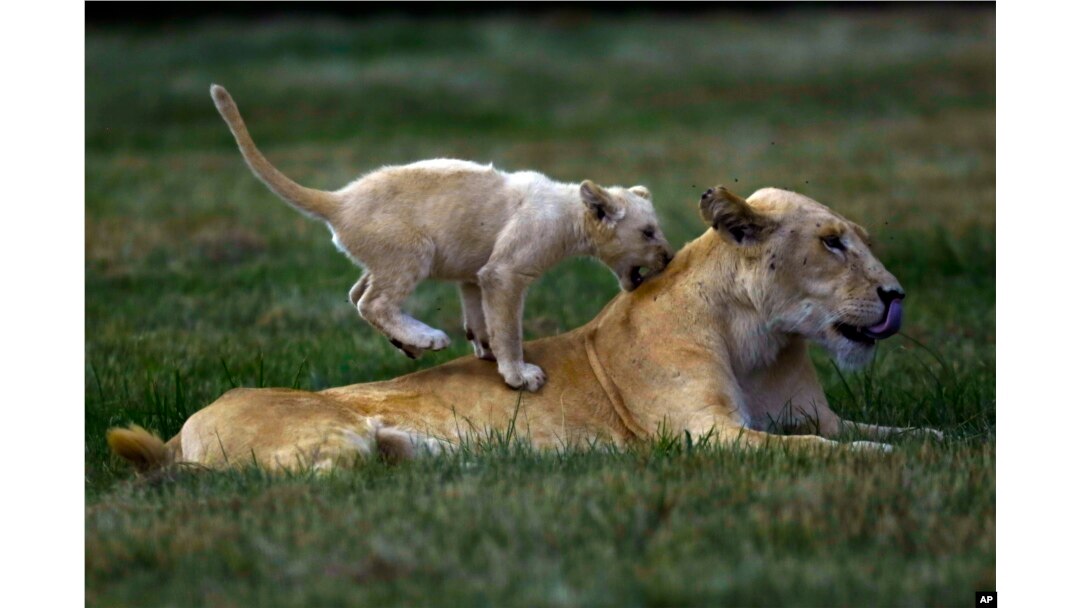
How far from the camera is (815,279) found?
20.0 ft

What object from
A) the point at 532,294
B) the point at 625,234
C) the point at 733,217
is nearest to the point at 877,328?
the point at 733,217

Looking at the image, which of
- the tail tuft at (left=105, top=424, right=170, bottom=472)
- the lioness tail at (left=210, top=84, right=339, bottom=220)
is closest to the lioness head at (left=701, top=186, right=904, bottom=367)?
the lioness tail at (left=210, top=84, right=339, bottom=220)

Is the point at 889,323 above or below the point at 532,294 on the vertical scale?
above

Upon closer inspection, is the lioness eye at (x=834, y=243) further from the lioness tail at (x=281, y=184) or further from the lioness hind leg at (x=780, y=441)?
the lioness tail at (x=281, y=184)

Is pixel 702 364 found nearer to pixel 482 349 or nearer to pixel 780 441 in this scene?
pixel 780 441

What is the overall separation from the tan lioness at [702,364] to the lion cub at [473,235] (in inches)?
7.0

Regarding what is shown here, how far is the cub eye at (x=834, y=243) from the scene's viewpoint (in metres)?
6.09

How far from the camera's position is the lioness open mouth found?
6.05 m

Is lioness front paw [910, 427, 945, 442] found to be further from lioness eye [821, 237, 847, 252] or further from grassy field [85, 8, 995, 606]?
lioness eye [821, 237, 847, 252]

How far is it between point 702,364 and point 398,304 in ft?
4.19

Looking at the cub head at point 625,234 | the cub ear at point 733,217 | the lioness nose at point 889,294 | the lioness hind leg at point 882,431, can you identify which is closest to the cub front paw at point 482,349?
the cub head at point 625,234

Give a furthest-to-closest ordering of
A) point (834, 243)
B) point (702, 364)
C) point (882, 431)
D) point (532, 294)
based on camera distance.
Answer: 1. point (532, 294)
2. point (882, 431)
3. point (834, 243)
4. point (702, 364)

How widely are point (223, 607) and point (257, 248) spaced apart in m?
8.74

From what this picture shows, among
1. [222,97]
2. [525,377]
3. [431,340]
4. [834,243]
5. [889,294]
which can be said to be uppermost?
[222,97]
